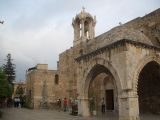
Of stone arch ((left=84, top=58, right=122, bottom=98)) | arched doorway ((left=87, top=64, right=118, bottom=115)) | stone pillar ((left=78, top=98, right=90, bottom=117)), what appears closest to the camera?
stone arch ((left=84, top=58, right=122, bottom=98))

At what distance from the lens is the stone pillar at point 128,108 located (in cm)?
1207

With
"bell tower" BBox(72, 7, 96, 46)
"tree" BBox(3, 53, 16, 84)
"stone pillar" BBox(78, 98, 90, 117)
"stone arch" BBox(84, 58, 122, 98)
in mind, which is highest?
"bell tower" BBox(72, 7, 96, 46)

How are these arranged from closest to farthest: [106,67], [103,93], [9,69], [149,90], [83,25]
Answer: [106,67] → [149,90] → [103,93] → [83,25] → [9,69]

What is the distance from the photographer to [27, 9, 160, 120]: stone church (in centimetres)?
1266

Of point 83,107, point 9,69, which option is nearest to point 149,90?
point 83,107

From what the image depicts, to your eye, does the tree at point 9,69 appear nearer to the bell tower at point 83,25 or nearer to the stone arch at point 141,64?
the bell tower at point 83,25

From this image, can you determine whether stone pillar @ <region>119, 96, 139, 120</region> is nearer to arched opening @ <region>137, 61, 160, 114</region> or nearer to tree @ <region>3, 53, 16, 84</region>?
arched opening @ <region>137, 61, 160, 114</region>

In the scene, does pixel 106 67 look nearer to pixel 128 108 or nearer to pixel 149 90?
pixel 128 108

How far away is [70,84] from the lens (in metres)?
27.6

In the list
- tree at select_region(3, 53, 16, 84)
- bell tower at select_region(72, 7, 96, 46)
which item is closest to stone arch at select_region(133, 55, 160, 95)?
bell tower at select_region(72, 7, 96, 46)

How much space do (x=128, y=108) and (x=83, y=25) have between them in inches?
718

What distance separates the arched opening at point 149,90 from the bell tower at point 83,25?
12.7 m

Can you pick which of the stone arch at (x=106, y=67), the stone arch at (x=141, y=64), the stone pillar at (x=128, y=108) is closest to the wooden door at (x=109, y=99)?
the stone arch at (x=106, y=67)

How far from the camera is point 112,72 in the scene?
13352 mm
